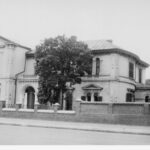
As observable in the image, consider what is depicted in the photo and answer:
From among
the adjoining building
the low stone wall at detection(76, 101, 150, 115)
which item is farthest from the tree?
the low stone wall at detection(76, 101, 150, 115)

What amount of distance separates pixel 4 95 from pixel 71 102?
8.54m

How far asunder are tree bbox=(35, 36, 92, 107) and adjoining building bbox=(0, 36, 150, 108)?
2723 millimetres

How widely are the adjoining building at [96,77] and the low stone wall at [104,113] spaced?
7.12 meters

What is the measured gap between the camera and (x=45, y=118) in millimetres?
27750

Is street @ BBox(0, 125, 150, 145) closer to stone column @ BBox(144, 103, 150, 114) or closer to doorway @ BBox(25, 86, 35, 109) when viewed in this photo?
stone column @ BBox(144, 103, 150, 114)

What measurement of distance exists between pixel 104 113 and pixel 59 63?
26.6 feet

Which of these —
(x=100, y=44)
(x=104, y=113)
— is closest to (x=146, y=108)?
(x=104, y=113)

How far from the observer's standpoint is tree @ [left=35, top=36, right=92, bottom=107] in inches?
1203

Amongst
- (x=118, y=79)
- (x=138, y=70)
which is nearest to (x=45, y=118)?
(x=118, y=79)

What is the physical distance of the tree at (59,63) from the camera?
30.5m

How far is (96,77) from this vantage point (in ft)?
111

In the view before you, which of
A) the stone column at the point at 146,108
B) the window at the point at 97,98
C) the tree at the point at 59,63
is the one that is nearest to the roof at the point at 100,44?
the tree at the point at 59,63

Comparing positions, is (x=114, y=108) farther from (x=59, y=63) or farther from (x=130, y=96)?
(x=130, y=96)

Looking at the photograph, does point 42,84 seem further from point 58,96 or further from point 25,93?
point 25,93
